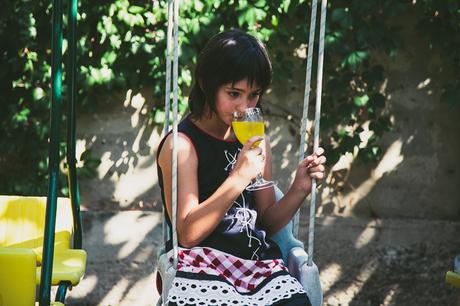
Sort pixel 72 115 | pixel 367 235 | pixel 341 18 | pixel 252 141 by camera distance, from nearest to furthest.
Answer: pixel 252 141
pixel 72 115
pixel 341 18
pixel 367 235

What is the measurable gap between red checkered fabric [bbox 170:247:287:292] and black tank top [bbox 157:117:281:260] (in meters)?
0.03

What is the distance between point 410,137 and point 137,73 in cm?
166

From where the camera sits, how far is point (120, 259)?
4832 millimetres

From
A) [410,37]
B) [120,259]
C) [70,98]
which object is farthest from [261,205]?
[410,37]

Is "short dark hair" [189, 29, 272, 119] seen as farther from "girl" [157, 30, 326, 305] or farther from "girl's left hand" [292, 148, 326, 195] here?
"girl's left hand" [292, 148, 326, 195]

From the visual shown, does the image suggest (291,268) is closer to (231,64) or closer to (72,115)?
(231,64)

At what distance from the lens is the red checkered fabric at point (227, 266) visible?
8.95 feet

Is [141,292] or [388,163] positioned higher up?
[388,163]

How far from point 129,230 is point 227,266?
6.99 feet

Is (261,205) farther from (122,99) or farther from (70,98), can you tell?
(122,99)

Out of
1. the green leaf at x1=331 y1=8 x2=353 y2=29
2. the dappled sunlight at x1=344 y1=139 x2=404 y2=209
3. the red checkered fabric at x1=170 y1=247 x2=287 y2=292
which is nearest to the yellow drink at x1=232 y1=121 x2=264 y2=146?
the red checkered fabric at x1=170 y1=247 x2=287 y2=292

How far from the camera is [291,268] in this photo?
3.00 m

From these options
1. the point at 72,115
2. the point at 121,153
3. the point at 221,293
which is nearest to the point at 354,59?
the point at 121,153

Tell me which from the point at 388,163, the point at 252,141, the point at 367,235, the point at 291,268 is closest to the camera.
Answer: the point at 252,141
